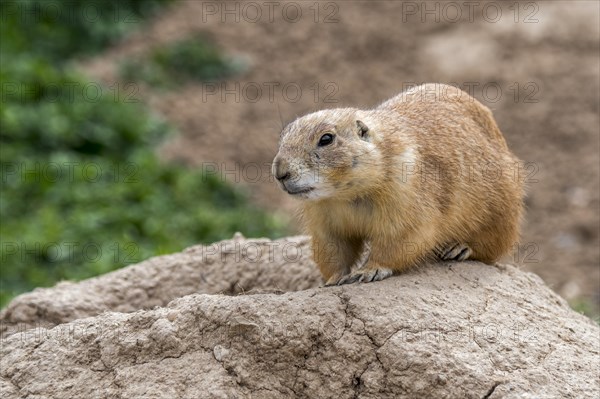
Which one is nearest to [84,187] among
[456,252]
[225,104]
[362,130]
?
[225,104]

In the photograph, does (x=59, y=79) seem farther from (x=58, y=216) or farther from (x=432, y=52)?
(x=432, y=52)

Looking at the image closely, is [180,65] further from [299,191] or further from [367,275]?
[299,191]

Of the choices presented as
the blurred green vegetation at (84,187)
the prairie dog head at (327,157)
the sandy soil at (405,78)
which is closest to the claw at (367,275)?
the prairie dog head at (327,157)

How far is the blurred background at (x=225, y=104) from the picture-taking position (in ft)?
34.1

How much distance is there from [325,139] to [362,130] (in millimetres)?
303

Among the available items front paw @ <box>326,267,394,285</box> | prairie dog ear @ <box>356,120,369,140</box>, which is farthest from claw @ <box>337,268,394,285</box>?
prairie dog ear @ <box>356,120,369,140</box>

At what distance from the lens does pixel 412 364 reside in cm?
485

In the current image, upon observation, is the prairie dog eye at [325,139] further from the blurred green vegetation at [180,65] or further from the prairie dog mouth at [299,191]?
the blurred green vegetation at [180,65]

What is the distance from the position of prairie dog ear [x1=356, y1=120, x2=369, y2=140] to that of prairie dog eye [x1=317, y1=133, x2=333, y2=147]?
9.5 inches

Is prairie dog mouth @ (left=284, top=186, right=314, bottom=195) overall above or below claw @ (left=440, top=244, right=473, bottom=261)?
above

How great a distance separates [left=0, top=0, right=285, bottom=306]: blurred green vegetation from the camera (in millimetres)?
9750

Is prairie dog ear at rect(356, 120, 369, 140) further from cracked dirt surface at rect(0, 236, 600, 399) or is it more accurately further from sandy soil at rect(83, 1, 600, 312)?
sandy soil at rect(83, 1, 600, 312)

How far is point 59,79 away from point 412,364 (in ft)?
29.0

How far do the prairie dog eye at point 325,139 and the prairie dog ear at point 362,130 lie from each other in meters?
0.24
